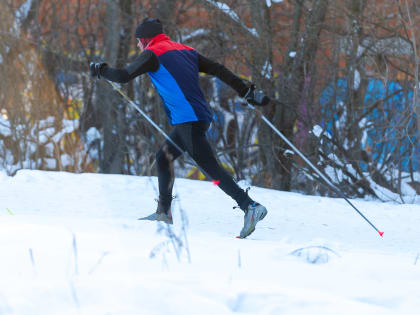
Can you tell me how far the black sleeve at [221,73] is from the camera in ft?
16.6

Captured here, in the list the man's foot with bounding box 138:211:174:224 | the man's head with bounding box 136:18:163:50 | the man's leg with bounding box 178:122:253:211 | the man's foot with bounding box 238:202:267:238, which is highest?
the man's head with bounding box 136:18:163:50

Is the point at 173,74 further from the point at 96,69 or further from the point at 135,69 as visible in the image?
the point at 96,69

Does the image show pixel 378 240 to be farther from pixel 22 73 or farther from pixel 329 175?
pixel 22 73

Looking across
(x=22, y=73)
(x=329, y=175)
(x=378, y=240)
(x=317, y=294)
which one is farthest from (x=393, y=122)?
(x=317, y=294)

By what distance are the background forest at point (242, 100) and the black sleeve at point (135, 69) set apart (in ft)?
11.2

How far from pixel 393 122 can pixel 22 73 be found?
18.1 feet

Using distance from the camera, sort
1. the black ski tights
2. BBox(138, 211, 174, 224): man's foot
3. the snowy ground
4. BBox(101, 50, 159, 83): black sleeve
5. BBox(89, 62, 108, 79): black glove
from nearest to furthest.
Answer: the snowy ground < BBox(101, 50, 159, 83): black sleeve < BBox(89, 62, 108, 79): black glove < the black ski tights < BBox(138, 211, 174, 224): man's foot

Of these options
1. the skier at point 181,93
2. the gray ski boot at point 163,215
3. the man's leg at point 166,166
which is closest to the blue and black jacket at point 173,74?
the skier at point 181,93

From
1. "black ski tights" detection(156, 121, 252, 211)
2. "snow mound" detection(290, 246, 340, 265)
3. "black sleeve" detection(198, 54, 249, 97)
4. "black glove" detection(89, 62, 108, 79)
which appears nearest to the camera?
"snow mound" detection(290, 246, 340, 265)

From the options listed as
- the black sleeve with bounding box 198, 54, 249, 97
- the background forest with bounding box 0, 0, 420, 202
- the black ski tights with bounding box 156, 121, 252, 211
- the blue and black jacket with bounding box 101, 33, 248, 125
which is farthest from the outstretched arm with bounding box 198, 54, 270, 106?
the background forest with bounding box 0, 0, 420, 202

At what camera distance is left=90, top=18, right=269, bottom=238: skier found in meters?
4.70

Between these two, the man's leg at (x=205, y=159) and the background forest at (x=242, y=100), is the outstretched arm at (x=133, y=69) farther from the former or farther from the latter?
the background forest at (x=242, y=100)

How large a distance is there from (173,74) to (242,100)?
525 centimetres

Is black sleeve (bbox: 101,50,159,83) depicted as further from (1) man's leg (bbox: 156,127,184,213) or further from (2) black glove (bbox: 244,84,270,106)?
(2) black glove (bbox: 244,84,270,106)
